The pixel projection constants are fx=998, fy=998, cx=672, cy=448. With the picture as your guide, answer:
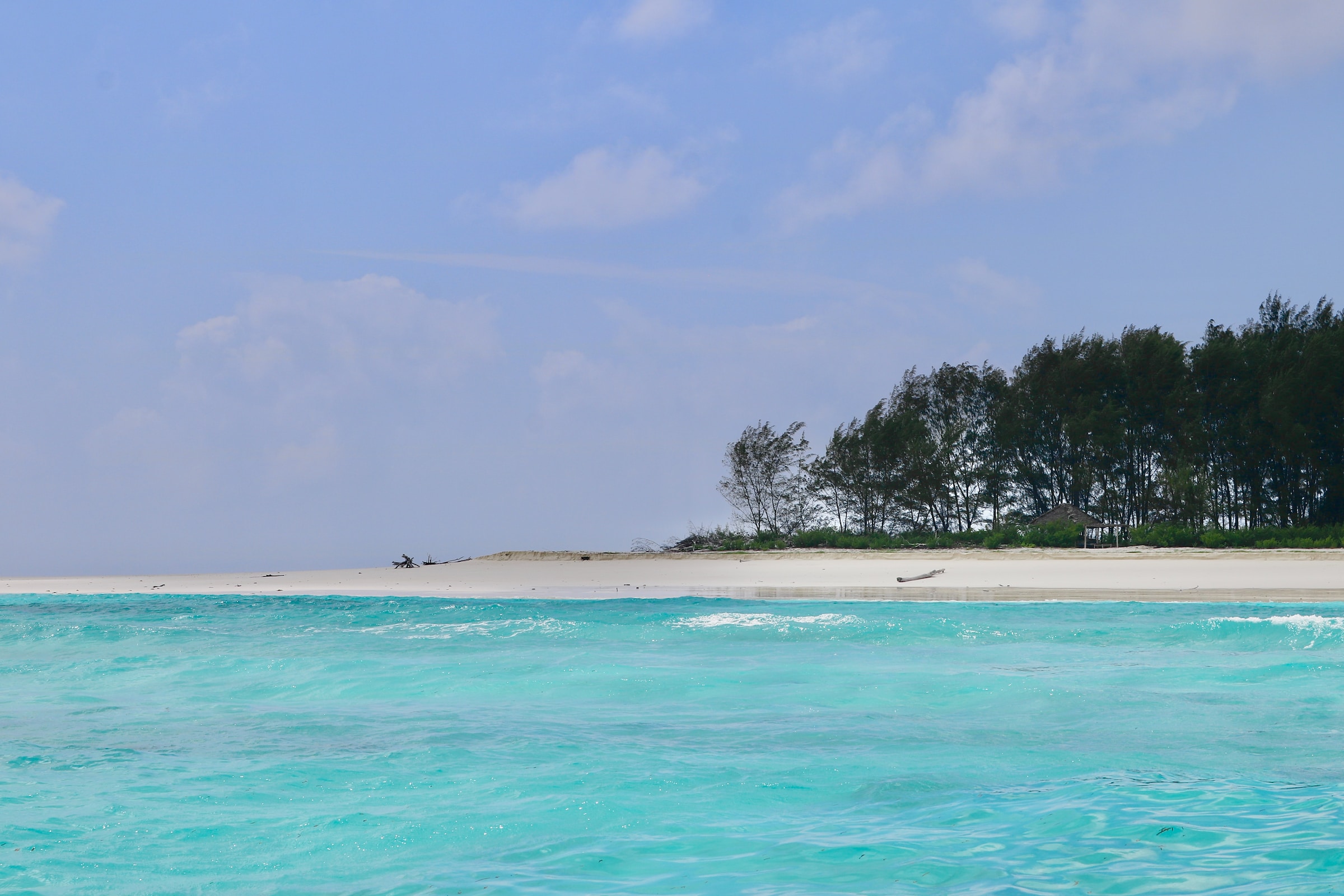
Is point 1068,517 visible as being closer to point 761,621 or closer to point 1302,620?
point 1302,620

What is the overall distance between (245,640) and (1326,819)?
12784 mm

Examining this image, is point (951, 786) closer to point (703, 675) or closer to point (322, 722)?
point (703, 675)

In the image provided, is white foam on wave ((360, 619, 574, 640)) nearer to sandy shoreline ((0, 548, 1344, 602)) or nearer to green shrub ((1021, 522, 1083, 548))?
sandy shoreline ((0, 548, 1344, 602))

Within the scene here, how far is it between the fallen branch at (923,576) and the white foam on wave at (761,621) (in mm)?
4430

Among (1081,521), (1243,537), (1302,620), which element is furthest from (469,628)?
(1081,521)

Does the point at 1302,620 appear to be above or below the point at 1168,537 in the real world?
below

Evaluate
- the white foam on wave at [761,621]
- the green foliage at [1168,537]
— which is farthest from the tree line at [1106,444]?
the white foam on wave at [761,621]

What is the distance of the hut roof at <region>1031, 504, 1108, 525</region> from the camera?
2619cm

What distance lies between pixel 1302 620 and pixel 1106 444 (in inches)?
694

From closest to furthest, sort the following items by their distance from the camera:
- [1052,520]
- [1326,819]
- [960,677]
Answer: [1326,819]
[960,677]
[1052,520]

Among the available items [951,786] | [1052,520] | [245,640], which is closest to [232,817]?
[951,786]

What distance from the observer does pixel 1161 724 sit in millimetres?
6996

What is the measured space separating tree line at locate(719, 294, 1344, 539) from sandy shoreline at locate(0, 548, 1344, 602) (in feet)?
17.3

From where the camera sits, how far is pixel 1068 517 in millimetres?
26500
